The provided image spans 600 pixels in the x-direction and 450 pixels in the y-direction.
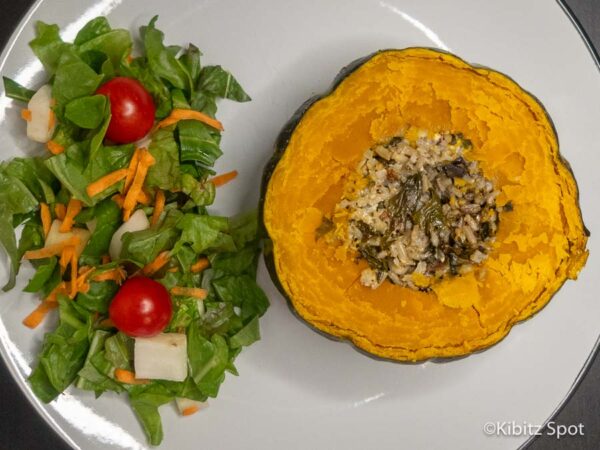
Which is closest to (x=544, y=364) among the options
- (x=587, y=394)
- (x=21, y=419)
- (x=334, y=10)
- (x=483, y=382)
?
(x=483, y=382)

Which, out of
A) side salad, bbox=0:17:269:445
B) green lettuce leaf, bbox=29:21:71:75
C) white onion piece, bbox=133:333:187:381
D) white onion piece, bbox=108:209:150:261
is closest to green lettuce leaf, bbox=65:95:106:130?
side salad, bbox=0:17:269:445

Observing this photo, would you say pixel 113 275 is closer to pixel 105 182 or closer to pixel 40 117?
pixel 105 182

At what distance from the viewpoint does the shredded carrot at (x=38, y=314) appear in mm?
1435

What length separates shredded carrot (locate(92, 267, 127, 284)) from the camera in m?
1.42

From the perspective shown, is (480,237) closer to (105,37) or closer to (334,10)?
(334,10)

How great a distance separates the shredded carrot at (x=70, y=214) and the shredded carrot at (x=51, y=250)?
0.03m

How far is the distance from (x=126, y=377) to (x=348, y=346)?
0.48 meters

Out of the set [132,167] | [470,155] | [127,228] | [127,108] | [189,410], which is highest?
[470,155]

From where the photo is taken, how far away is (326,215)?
122 centimetres

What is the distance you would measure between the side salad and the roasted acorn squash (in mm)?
290

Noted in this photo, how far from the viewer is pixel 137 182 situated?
1427 millimetres

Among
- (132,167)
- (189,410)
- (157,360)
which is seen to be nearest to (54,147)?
(132,167)

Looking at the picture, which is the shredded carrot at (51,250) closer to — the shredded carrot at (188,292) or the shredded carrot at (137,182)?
the shredded carrot at (137,182)

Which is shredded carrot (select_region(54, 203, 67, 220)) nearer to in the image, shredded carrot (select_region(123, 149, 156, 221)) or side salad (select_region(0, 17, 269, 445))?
side salad (select_region(0, 17, 269, 445))
